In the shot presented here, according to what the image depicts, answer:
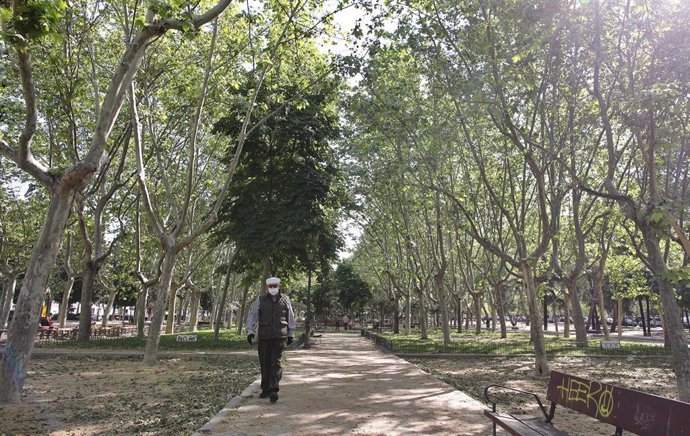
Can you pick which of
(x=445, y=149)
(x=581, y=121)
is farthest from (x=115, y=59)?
(x=581, y=121)

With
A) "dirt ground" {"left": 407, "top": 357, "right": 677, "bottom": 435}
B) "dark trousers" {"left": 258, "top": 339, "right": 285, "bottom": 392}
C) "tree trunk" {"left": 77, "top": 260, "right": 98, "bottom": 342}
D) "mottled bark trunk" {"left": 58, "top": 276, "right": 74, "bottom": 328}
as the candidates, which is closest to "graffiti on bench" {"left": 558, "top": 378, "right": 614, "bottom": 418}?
"dirt ground" {"left": 407, "top": 357, "right": 677, "bottom": 435}

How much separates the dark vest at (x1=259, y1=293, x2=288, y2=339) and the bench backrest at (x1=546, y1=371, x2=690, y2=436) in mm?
3958

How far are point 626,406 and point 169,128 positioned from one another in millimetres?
16402

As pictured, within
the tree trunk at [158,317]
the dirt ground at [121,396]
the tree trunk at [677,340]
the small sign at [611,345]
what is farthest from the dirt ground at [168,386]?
the tree trunk at [677,340]

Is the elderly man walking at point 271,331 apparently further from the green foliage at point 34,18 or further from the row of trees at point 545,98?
the row of trees at point 545,98

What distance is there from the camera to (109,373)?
422 inches

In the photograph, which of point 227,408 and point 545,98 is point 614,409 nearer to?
point 227,408

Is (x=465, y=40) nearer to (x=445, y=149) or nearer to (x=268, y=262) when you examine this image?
(x=445, y=149)

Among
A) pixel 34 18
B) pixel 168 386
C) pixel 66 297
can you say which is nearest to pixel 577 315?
pixel 168 386

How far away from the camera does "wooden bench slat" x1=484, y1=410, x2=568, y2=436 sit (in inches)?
185

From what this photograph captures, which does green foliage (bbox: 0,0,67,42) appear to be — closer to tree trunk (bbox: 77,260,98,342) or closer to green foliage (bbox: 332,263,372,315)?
tree trunk (bbox: 77,260,98,342)

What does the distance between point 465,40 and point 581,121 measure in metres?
4.10

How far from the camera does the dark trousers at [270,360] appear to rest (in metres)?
7.48

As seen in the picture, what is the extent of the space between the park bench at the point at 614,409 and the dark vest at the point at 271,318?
11.0 ft
